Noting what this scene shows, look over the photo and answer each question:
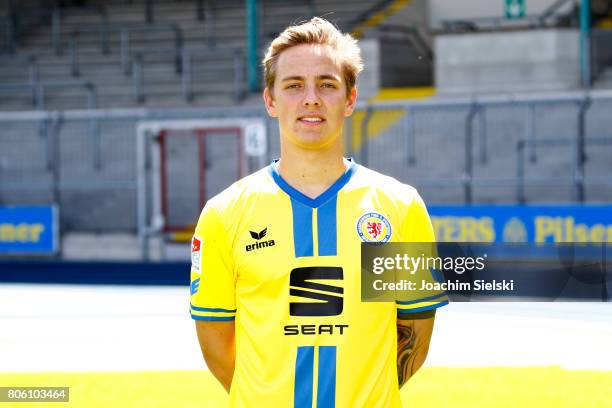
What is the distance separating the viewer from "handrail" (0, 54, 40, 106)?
28.1 m

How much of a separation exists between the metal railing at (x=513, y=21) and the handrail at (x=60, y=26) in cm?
920

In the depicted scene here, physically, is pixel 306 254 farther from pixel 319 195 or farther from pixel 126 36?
pixel 126 36

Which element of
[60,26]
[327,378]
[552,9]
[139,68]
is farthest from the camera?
[60,26]

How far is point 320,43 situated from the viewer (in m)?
3.07

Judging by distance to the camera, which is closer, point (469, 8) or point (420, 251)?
point (420, 251)

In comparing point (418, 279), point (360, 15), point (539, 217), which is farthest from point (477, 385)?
point (360, 15)

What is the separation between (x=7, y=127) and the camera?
24969mm

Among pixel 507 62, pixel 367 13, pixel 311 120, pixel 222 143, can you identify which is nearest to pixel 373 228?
pixel 311 120

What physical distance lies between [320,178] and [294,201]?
4.0 inches

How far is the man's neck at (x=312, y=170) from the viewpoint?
10.3 feet

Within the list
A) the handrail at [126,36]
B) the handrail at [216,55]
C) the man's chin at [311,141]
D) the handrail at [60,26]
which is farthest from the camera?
the handrail at [60,26]

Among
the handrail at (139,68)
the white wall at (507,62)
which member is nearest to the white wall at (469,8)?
the white wall at (507,62)

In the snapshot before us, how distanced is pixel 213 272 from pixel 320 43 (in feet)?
2.34

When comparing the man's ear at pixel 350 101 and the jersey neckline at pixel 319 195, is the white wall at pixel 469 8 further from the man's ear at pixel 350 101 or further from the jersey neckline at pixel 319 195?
the jersey neckline at pixel 319 195
